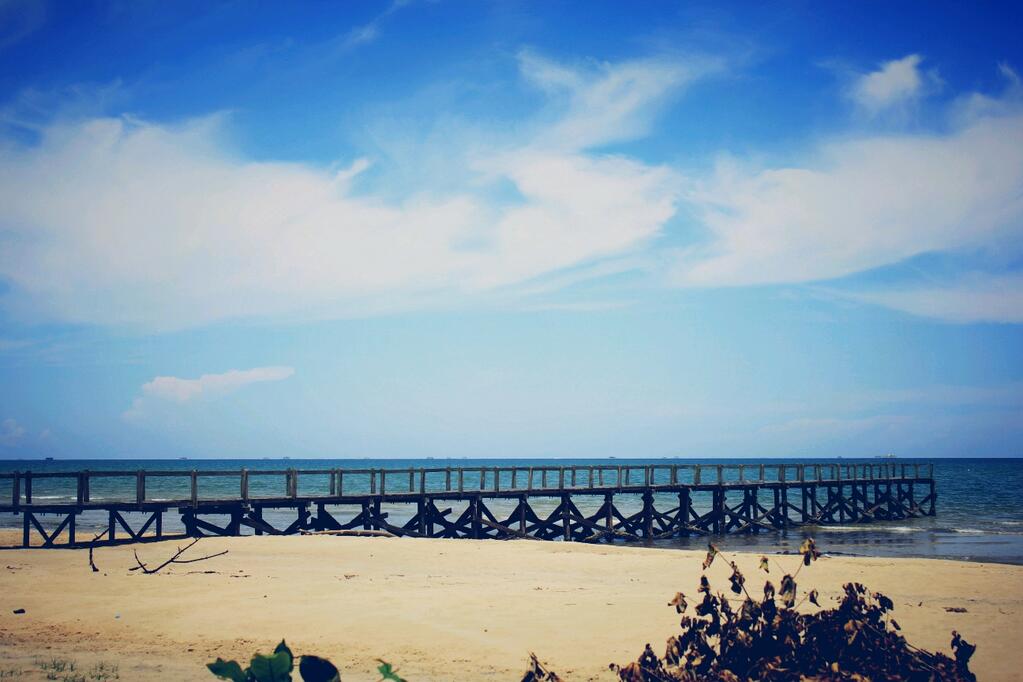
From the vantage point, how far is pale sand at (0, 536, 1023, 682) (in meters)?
11.3

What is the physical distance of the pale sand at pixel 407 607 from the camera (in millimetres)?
11258

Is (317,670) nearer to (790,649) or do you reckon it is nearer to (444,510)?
(790,649)

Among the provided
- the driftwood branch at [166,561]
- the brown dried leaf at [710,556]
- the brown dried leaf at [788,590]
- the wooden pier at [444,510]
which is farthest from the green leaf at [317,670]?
the wooden pier at [444,510]

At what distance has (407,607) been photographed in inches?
560

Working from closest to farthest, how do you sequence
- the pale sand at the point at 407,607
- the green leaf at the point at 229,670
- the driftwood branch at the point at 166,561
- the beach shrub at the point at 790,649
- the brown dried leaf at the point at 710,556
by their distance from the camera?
the green leaf at the point at 229,670 → the brown dried leaf at the point at 710,556 → the beach shrub at the point at 790,649 → the pale sand at the point at 407,607 → the driftwood branch at the point at 166,561

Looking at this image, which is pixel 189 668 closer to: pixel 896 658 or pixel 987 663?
pixel 896 658

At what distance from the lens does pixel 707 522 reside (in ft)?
123

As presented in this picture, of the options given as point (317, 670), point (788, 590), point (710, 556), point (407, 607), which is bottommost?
point (407, 607)

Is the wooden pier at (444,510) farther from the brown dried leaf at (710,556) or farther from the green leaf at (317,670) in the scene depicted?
the green leaf at (317,670)

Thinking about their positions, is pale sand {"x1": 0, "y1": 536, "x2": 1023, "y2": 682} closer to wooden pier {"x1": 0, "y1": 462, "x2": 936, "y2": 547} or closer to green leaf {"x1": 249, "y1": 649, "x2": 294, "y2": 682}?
wooden pier {"x1": 0, "y1": 462, "x2": 936, "y2": 547}

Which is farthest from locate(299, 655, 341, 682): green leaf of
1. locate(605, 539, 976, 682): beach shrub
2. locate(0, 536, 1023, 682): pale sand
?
locate(0, 536, 1023, 682): pale sand

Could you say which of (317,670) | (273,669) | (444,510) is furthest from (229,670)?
(444,510)

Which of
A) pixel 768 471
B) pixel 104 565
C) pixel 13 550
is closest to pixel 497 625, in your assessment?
pixel 104 565

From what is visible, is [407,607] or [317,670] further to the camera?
[407,607]
